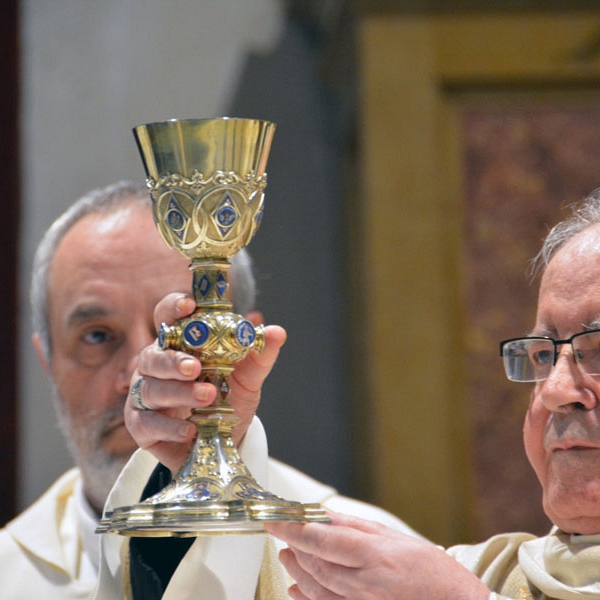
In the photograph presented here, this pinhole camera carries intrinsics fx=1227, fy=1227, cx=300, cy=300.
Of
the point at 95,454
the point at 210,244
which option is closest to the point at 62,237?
the point at 95,454

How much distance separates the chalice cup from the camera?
1775mm

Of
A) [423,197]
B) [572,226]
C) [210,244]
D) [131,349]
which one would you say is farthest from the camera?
[423,197]

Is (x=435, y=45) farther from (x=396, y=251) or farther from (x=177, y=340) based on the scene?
(x=177, y=340)

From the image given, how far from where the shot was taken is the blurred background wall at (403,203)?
547 cm

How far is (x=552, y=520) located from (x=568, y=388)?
233 mm

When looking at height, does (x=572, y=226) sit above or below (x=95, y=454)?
above

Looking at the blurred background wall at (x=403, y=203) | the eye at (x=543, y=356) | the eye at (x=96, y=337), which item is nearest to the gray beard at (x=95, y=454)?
the eye at (x=96, y=337)

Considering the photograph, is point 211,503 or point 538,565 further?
point 538,565

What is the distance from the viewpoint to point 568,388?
196 cm

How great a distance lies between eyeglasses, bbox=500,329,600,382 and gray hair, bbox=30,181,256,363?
88cm

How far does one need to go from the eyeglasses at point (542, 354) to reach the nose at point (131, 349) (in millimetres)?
871

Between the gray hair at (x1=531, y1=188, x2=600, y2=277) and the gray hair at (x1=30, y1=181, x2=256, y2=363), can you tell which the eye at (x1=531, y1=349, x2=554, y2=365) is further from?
the gray hair at (x1=30, y1=181, x2=256, y2=363)

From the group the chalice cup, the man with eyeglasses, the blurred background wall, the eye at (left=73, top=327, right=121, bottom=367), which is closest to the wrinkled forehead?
the man with eyeglasses

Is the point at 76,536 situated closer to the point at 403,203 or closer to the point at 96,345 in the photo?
the point at 96,345
